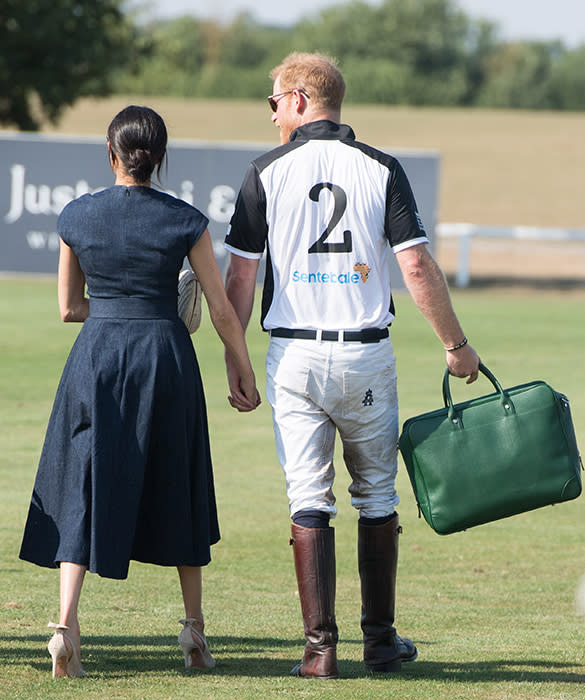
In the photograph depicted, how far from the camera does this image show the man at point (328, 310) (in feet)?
13.9

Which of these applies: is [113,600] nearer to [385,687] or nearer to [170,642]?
[170,642]

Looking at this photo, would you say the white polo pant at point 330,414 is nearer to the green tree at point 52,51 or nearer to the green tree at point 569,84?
the green tree at point 52,51

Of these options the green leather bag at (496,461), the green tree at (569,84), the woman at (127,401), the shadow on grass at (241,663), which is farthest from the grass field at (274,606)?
the green tree at (569,84)

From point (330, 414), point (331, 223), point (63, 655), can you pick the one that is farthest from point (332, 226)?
point (63, 655)

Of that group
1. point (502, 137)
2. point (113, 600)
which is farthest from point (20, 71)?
point (502, 137)

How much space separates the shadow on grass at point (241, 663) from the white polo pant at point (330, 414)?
0.58 meters

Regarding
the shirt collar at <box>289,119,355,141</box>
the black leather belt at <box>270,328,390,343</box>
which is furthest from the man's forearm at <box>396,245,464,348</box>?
the shirt collar at <box>289,119,355,141</box>

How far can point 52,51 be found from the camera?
2669 centimetres

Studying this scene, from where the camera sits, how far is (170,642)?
4750mm

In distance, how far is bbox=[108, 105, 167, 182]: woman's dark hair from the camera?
412 cm

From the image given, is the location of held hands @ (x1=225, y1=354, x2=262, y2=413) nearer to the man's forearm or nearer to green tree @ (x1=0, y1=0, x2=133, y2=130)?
the man's forearm

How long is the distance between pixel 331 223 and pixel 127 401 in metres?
0.91

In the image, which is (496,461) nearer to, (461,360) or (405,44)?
(461,360)

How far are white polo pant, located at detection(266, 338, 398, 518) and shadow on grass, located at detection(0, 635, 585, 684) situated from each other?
1.89 ft
